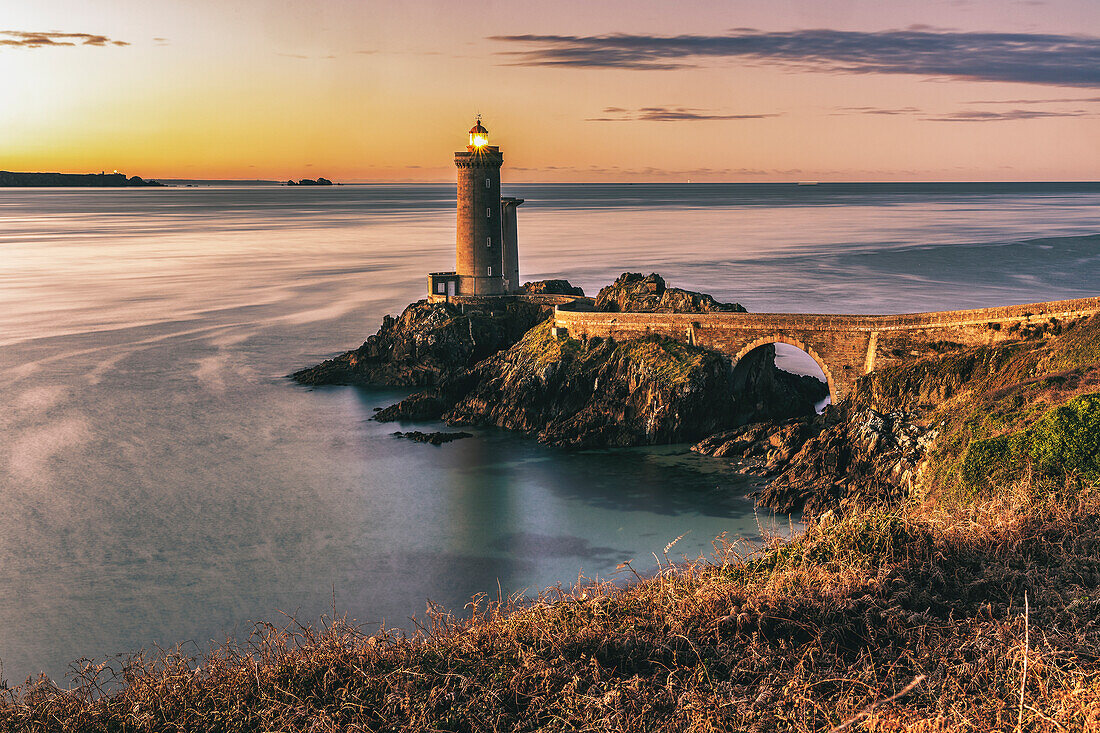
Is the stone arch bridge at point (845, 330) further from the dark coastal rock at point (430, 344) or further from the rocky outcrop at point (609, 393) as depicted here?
the dark coastal rock at point (430, 344)

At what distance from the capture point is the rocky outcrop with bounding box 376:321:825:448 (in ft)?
128

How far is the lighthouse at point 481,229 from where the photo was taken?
172 ft

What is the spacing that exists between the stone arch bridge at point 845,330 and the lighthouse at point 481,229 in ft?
36.8

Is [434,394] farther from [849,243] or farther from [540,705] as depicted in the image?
[849,243]

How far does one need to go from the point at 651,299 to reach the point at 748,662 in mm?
41430

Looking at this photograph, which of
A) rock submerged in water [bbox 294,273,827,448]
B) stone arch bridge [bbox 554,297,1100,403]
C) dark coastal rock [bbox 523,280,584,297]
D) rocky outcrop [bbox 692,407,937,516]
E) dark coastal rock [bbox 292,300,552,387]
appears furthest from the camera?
dark coastal rock [bbox 523,280,584,297]

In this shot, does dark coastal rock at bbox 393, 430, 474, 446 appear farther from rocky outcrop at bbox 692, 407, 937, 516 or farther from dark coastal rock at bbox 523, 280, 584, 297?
dark coastal rock at bbox 523, 280, 584, 297

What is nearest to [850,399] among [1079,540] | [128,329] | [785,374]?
[785,374]

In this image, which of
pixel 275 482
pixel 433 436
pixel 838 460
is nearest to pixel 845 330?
pixel 838 460

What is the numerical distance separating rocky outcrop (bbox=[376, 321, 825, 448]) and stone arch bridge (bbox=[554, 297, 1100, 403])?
0.84m

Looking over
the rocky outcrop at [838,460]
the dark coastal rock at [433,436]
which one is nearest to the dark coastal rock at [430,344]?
the dark coastal rock at [433,436]

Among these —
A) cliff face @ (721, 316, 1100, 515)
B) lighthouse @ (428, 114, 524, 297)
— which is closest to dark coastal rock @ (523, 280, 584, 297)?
lighthouse @ (428, 114, 524, 297)

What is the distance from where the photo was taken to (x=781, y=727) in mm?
8711

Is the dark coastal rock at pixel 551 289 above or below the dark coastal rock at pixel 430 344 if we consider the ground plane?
above
